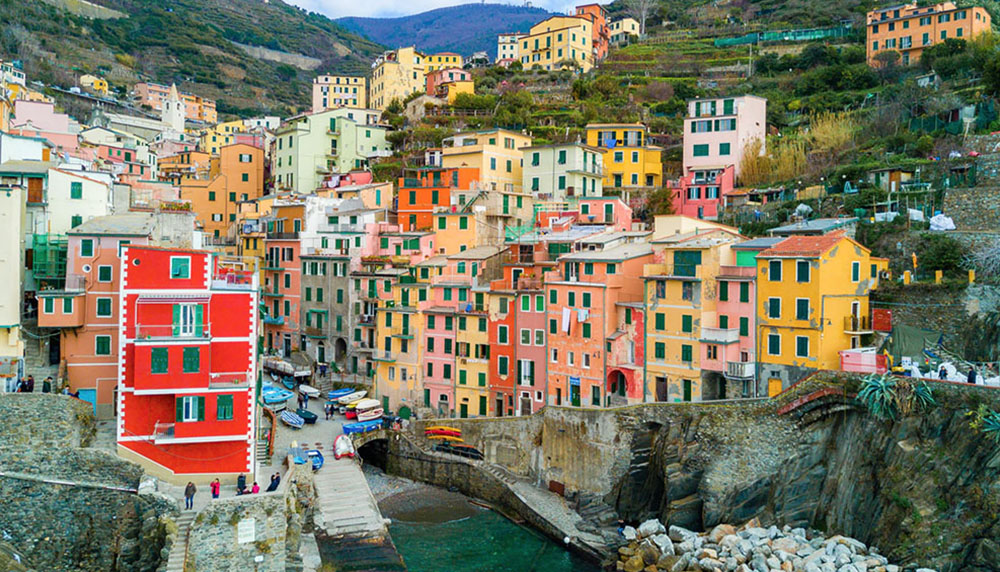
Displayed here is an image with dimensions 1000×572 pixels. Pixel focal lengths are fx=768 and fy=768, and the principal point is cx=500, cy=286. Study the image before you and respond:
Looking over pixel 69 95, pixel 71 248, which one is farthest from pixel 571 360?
pixel 69 95

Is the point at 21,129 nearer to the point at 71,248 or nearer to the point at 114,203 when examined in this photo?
the point at 114,203

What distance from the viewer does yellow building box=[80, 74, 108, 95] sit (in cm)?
10994

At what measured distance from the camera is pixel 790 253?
34.1m

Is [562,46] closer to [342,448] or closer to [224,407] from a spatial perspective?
[342,448]

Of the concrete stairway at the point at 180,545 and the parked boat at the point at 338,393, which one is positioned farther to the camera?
the parked boat at the point at 338,393

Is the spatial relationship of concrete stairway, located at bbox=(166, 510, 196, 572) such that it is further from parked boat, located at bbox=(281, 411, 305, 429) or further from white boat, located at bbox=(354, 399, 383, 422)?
white boat, located at bbox=(354, 399, 383, 422)

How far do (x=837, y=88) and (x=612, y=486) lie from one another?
48.5 m

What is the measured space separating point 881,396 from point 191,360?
2686cm

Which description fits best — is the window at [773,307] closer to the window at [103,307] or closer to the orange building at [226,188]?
the window at [103,307]

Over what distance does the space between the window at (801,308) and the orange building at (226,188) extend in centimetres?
4631

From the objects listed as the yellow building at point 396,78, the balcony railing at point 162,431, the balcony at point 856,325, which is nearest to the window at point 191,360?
the balcony railing at point 162,431

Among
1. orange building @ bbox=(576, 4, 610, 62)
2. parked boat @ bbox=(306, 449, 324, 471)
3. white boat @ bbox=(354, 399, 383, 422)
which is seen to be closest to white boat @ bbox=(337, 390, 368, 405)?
white boat @ bbox=(354, 399, 383, 422)

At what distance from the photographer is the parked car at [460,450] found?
134 ft

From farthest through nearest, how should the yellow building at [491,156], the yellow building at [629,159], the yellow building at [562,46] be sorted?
1. the yellow building at [562,46]
2. the yellow building at [629,159]
3. the yellow building at [491,156]
